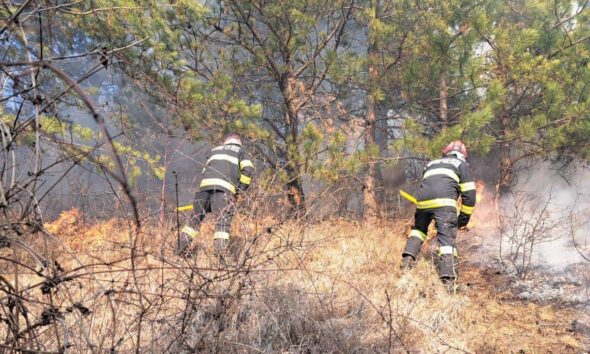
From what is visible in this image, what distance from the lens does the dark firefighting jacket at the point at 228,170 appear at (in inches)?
201

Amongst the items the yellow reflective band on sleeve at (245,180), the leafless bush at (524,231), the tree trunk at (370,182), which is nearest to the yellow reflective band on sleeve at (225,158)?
the yellow reflective band on sleeve at (245,180)

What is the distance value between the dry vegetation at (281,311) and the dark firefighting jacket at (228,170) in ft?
2.46

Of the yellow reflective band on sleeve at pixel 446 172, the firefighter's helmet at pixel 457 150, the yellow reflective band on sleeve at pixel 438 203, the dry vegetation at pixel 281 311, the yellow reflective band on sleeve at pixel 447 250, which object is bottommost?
the dry vegetation at pixel 281 311

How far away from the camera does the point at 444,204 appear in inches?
182

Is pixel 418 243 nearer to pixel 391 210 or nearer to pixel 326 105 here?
pixel 326 105

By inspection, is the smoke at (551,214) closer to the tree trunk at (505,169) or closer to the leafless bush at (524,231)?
the leafless bush at (524,231)

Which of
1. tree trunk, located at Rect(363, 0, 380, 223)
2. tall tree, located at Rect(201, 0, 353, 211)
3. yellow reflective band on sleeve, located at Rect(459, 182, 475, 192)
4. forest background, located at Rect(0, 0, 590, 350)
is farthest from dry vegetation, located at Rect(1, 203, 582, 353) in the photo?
tree trunk, located at Rect(363, 0, 380, 223)

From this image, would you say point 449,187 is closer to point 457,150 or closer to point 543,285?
point 457,150

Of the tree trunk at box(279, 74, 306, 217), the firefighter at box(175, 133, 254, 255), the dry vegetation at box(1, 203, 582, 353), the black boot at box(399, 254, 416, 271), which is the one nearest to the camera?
the dry vegetation at box(1, 203, 582, 353)

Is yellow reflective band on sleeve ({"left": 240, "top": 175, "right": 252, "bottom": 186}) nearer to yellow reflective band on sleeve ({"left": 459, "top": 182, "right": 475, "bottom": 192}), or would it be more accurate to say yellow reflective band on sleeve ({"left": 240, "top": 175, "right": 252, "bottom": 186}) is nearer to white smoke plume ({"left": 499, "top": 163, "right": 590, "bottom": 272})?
yellow reflective band on sleeve ({"left": 459, "top": 182, "right": 475, "bottom": 192})

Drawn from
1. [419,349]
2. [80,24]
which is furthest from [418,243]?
[80,24]

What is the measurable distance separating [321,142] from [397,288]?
2.78m

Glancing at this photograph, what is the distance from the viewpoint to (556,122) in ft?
20.2

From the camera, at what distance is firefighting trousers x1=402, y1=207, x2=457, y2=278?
14.4 feet
